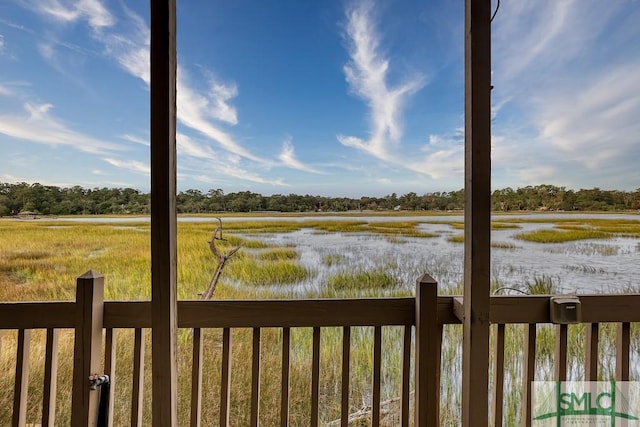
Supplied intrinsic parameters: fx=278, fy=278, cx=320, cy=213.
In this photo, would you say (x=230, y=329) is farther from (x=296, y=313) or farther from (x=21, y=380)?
(x=21, y=380)

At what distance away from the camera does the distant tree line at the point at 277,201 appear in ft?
4.05

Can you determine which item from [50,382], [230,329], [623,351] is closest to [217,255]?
[230,329]

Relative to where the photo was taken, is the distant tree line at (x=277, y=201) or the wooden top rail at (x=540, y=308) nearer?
the wooden top rail at (x=540, y=308)

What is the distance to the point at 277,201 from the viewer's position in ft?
4.34

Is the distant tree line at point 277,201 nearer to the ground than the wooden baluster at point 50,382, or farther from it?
farther from it

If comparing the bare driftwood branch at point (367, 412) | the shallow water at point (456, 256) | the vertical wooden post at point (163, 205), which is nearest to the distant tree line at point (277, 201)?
the shallow water at point (456, 256)

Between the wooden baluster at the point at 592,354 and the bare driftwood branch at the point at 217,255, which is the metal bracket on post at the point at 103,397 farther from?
the wooden baluster at the point at 592,354

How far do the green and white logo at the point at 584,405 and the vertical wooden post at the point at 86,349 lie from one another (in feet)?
5.36

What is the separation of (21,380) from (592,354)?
214 centimetres

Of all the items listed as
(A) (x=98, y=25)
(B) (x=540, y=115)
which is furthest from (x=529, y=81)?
(A) (x=98, y=25)

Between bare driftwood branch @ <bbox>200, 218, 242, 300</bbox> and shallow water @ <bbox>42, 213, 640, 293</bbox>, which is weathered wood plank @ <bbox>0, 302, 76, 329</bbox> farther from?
bare driftwood branch @ <bbox>200, 218, 242, 300</bbox>

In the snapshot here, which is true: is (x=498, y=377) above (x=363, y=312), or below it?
below

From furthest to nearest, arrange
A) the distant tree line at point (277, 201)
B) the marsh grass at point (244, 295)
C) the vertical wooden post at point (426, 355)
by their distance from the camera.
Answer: the distant tree line at point (277, 201) → the marsh grass at point (244, 295) → the vertical wooden post at point (426, 355)

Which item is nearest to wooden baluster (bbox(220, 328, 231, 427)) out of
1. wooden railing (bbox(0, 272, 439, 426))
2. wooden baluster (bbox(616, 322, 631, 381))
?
wooden railing (bbox(0, 272, 439, 426))
